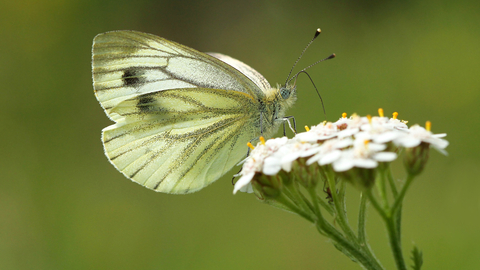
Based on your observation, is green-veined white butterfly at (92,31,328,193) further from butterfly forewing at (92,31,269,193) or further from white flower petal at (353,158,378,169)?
white flower petal at (353,158,378,169)

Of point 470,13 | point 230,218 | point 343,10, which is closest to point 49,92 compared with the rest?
point 230,218

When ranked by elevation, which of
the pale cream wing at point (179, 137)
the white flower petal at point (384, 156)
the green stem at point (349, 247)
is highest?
the pale cream wing at point (179, 137)

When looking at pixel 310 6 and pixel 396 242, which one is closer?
pixel 396 242

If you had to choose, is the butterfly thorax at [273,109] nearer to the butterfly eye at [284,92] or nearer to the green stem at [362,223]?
the butterfly eye at [284,92]

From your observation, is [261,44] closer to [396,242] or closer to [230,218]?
Answer: [230,218]

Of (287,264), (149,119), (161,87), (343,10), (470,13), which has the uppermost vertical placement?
(343,10)

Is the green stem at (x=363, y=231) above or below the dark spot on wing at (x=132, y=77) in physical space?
below

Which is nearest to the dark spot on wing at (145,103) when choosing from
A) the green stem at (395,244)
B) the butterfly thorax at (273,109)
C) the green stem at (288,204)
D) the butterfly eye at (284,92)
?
the butterfly thorax at (273,109)
